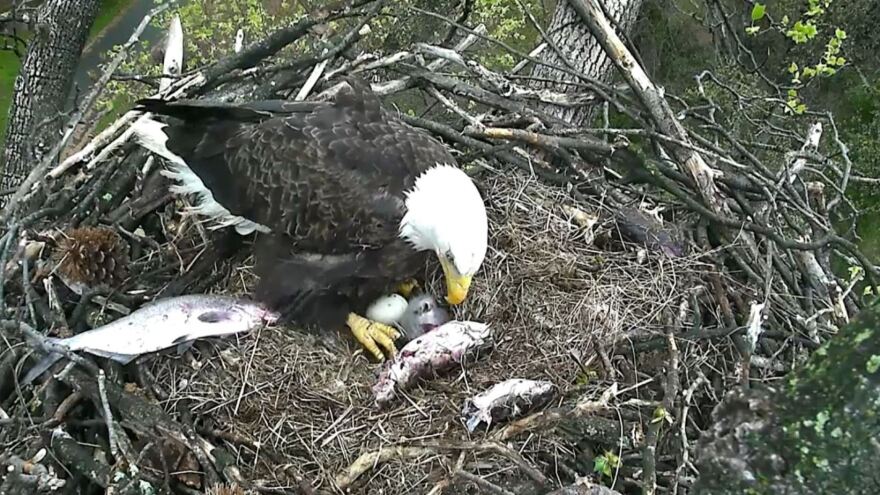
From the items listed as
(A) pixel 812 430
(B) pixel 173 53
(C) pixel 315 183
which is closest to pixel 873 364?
(A) pixel 812 430

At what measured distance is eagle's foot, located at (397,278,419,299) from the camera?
2.91 metres

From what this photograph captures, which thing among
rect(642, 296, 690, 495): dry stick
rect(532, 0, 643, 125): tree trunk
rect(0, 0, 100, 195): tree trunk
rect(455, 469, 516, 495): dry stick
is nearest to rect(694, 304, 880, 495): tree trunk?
rect(642, 296, 690, 495): dry stick

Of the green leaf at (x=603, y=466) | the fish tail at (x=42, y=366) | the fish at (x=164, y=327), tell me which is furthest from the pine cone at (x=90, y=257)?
the green leaf at (x=603, y=466)

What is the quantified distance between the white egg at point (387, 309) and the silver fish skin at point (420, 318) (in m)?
0.02

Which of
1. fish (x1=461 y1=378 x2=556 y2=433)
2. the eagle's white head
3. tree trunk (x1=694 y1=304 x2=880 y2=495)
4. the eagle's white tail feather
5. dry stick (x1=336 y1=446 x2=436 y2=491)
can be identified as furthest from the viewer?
the eagle's white tail feather

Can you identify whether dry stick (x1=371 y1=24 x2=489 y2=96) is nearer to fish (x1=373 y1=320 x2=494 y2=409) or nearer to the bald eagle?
the bald eagle

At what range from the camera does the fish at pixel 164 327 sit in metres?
2.28

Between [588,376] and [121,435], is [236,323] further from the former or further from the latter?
[588,376]

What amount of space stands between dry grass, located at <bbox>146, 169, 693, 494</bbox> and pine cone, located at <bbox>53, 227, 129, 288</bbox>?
1.05 ft

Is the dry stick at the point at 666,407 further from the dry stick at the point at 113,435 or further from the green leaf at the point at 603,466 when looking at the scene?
the dry stick at the point at 113,435

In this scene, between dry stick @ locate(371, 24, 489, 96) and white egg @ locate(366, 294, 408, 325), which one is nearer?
white egg @ locate(366, 294, 408, 325)

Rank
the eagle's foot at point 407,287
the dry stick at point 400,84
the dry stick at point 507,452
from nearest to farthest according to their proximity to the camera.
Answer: the dry stick at point 507,452 → the eagle's foot at point 407,287 → the dry stick at point 400,84

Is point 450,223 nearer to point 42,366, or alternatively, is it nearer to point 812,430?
point 42,366

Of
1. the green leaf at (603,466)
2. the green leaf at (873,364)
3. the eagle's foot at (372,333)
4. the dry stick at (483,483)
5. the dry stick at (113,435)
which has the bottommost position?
the green leaf at (603,466)
